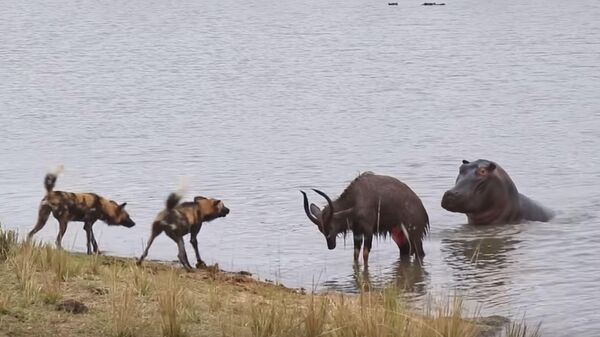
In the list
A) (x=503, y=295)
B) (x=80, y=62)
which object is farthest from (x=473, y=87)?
(x=503, y=295)

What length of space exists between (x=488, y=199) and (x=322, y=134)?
10806 millimetres

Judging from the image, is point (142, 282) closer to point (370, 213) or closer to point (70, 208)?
point (370, 213)

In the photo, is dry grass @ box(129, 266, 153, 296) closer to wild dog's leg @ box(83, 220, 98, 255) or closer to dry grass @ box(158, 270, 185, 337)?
dry grass @ box(158, 270, 185, 337)

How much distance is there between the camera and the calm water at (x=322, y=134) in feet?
46.6

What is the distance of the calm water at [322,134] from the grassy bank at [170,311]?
2.33 meters

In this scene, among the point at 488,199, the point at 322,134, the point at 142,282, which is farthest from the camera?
the point at 322,134

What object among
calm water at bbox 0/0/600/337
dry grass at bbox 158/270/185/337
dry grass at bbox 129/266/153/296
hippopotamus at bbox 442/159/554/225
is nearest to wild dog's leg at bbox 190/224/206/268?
calm water at bbox 0/0/600/337

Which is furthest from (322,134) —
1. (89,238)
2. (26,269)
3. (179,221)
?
(26,269)

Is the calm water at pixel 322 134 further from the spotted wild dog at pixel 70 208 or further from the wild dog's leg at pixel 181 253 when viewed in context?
the wild dog's leg at pixel 181 253

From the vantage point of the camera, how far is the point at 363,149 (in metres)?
24.3

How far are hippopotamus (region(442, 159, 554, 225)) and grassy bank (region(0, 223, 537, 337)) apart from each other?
541 centimetres

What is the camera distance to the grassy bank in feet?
28.1

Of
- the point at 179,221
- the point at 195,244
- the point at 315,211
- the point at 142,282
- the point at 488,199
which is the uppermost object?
the point at 488,199

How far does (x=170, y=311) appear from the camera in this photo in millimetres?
8773
